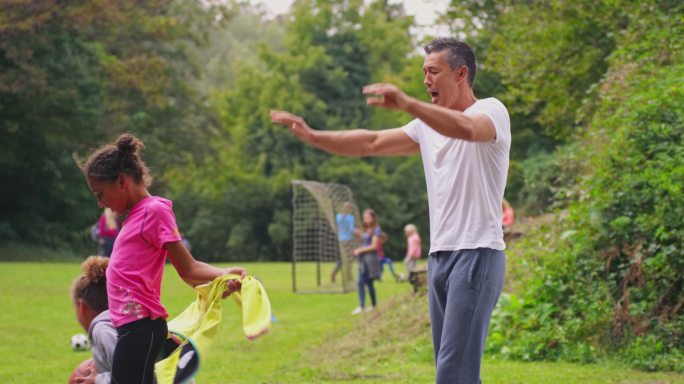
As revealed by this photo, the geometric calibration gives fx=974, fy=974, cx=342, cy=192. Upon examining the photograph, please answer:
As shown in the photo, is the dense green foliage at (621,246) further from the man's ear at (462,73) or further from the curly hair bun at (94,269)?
the curly hair bun at (94,269)

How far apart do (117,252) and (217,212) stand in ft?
147

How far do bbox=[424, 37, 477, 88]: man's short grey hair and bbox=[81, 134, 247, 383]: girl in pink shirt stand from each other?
1.62 metres

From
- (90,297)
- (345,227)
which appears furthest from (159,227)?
(345,227)

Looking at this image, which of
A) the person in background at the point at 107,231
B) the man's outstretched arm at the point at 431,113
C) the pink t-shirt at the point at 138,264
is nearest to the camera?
the man's outstretched arm at the point at 431,113

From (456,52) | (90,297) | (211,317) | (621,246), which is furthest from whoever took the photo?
(621,246)

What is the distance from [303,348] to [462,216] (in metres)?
8.68

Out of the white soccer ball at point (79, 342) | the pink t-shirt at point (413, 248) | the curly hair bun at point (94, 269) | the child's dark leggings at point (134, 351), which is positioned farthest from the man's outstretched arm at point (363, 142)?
the pink t-shirt at point (413, 248)

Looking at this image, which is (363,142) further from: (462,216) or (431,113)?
(431,113)

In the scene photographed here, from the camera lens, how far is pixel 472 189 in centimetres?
471

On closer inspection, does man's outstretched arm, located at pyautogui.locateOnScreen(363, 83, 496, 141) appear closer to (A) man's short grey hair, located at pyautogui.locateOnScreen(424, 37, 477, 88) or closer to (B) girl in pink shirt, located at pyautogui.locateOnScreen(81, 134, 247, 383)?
(A) man's short grey hair, located at pyautogui.locateOnScreen(424, 37, 477, 88)

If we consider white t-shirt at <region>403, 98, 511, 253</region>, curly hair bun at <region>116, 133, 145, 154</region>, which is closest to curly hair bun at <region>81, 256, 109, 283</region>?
curly hair bun at <region>116, 133, 145, 154</region>

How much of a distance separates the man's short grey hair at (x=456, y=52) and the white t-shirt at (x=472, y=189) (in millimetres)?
241

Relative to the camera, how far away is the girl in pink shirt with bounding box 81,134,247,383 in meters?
5.01

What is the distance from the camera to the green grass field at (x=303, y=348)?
920 cm
